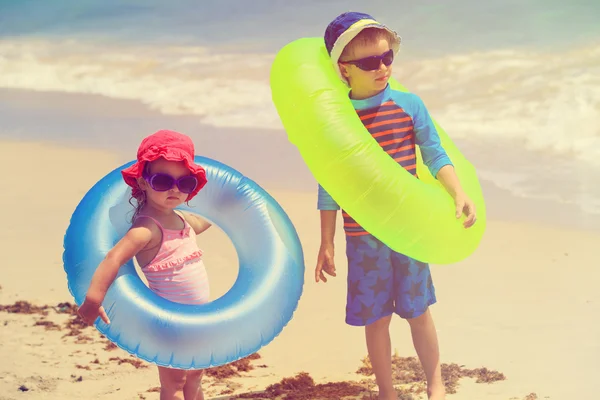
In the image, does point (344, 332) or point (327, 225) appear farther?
point (344, 332)

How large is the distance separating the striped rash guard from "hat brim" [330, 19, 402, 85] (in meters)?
0.17

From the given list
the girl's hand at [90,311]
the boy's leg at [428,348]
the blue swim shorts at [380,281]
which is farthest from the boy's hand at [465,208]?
the girl's hand at [90,311]

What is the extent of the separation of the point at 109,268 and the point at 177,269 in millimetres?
288

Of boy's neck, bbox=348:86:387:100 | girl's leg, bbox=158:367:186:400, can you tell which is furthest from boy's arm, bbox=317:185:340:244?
girl's leg, bbox=158:367:186:400

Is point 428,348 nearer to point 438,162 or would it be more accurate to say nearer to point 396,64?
point 438,162

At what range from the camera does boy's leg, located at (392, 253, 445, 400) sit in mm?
3625

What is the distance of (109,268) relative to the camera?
3.17 m

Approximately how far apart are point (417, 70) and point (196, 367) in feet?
26.4

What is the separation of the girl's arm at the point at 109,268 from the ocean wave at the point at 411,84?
6.12m

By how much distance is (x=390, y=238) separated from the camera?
338 cm

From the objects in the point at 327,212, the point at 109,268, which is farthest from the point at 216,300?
the point at 327,212

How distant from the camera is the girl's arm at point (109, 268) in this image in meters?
3.14

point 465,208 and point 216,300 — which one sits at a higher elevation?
point 465,208

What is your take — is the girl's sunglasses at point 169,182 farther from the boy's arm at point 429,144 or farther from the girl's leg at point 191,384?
the boy's arm at point 429,144
